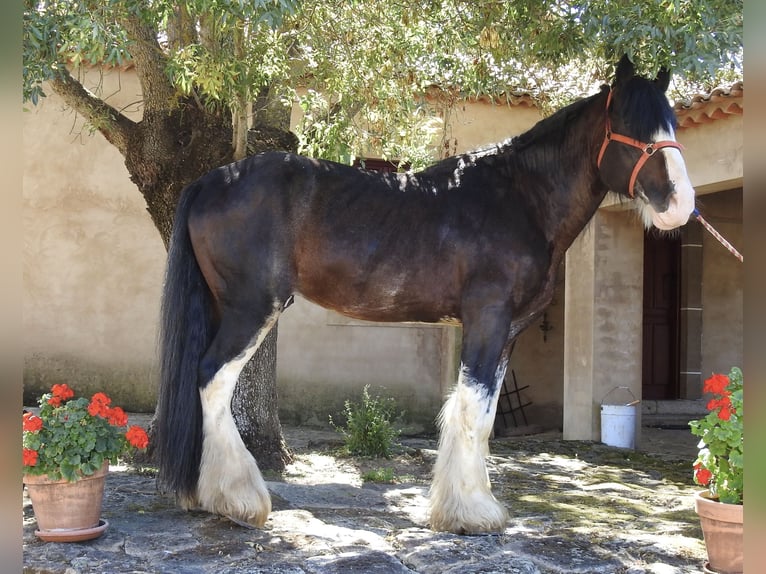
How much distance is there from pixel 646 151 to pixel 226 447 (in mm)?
2575

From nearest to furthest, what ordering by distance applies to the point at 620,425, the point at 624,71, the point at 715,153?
the point at 624,71 → the point at 715,153 → the point at 620,425

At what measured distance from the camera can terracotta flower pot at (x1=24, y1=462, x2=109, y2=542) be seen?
360cm

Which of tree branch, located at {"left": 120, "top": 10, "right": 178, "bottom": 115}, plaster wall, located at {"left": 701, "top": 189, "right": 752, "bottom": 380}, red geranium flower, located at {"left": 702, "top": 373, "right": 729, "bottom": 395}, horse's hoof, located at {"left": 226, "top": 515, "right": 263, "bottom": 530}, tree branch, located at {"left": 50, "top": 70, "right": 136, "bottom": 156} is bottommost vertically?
horse's hoof, located at {"left": 226, "top": 515, "right": 263, "bottom": 530}

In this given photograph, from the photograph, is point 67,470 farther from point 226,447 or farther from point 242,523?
point 242,523

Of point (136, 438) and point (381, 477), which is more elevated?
point (136, 438)

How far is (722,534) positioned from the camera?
3.41 metres

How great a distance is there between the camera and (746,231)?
2.07 feet

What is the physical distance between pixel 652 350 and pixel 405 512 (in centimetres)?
759

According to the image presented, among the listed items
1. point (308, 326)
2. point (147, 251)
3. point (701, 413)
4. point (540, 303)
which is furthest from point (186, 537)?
point (701, 413)

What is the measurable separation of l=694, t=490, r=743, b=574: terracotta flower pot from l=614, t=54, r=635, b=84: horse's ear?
2.08 m

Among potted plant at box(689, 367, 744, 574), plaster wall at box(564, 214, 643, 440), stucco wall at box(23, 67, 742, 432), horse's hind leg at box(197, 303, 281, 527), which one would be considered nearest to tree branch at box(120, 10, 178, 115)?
horse's hind leg at box(197, 303, 281, 527)

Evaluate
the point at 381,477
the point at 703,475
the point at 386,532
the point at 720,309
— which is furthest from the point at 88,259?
the point at 720,309

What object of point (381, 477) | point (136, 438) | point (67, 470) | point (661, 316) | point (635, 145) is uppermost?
point (635, 145)

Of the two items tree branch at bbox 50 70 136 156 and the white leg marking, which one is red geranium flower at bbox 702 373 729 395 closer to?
the white leg marking
